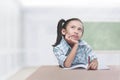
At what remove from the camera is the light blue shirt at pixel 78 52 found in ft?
6.63

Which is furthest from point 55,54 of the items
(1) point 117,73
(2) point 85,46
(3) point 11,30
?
(1) point 117,73

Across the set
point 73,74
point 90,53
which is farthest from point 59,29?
point 73,74

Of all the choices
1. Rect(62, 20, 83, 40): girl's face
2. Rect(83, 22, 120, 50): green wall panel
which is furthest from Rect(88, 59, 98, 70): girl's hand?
Rect(62, 20, 83, 40): girl's face

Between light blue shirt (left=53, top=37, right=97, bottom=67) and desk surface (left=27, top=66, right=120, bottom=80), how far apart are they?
0.09 metres

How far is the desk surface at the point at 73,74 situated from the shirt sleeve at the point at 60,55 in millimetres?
47

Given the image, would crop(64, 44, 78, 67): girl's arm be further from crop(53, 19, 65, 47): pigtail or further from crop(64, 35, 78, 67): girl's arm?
crop(53, 19, 65, 47): pigtail

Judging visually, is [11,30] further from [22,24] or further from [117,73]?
[117,73]

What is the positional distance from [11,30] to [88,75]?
0.68m

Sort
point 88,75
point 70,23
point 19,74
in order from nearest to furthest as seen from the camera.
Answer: point 88,75 → point 19,74 → point 70,23

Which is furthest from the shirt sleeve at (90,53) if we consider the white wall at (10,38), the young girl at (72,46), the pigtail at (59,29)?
the white wall at (10,38)

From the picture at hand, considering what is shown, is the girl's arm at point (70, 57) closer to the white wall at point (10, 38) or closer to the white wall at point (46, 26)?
the white wall at point (46, 26)

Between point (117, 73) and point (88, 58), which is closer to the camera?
point (117, 73)

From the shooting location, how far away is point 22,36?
2.08 m

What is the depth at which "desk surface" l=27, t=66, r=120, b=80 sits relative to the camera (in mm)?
1688
